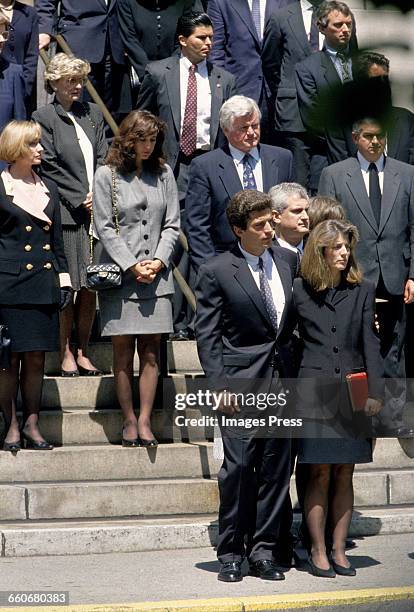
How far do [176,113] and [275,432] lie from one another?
3.26 m

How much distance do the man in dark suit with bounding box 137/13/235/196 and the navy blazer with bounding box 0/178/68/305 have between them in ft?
5.10

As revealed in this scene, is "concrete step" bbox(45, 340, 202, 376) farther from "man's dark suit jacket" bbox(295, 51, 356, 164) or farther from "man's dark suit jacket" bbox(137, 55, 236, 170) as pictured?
"man's dark suit jacket" bbox(295, 51, 356, 164)

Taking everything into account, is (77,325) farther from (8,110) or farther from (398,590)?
(398,590)

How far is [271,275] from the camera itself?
6.83 m

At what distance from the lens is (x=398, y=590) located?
654 cm

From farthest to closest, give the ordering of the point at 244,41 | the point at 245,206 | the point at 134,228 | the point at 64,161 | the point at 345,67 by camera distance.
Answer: the point at 244,41, the point at 64,161, the point at 134,228, the point at 245,206, the point at 345,67

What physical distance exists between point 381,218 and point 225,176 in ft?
3.59

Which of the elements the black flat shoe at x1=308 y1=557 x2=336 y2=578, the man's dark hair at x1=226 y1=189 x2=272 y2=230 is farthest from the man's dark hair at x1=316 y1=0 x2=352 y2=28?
the black flat shoe at x1=308 y1=557 x2=336 y2=578

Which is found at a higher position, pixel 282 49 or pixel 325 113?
pixel 282 49

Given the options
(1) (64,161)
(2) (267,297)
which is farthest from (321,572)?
(1) (64,161)

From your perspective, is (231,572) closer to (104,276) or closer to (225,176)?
(104,276)

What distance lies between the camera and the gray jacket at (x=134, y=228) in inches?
317

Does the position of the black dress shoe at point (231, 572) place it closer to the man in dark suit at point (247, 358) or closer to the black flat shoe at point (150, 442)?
the man in dark suit at point (247, 358)

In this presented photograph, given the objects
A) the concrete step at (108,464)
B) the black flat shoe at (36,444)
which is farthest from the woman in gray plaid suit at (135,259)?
the black flat shoe at (36,444)
